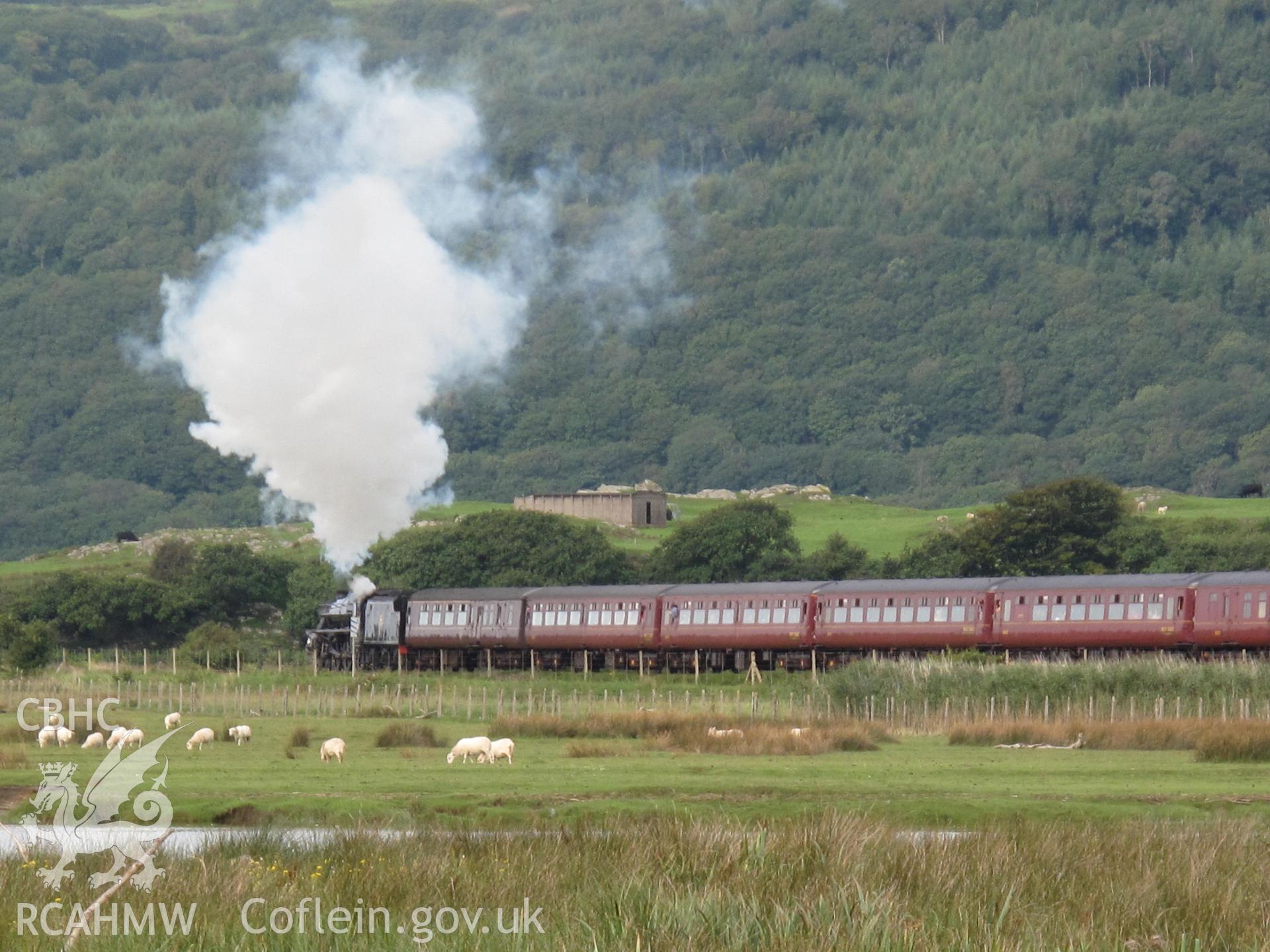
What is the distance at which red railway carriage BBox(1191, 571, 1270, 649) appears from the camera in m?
63.1

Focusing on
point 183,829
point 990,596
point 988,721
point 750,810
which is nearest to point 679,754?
point 988,721

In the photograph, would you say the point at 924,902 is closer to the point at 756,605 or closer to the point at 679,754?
the point at 679,754

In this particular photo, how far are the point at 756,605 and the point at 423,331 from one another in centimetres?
2017

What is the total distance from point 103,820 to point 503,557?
8066 cm

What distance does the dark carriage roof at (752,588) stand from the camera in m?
74.4

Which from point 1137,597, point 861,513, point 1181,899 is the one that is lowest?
point 1181,899

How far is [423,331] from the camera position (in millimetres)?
87688

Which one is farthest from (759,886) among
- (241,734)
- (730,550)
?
(730,550)

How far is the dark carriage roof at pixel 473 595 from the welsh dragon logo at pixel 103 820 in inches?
1814

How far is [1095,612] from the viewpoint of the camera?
2648 inches

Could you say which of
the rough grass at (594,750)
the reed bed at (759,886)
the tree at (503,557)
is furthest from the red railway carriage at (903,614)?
the reed bed at (759,886)

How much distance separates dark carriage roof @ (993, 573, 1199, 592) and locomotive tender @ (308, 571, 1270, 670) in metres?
0.06

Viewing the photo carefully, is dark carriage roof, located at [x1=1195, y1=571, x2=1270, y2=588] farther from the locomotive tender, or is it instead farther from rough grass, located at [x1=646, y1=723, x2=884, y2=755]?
rough grass, located at [x1=646, y1=723, x2=884, y2=755]

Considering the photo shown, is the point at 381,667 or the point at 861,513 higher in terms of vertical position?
the point at 861,513
